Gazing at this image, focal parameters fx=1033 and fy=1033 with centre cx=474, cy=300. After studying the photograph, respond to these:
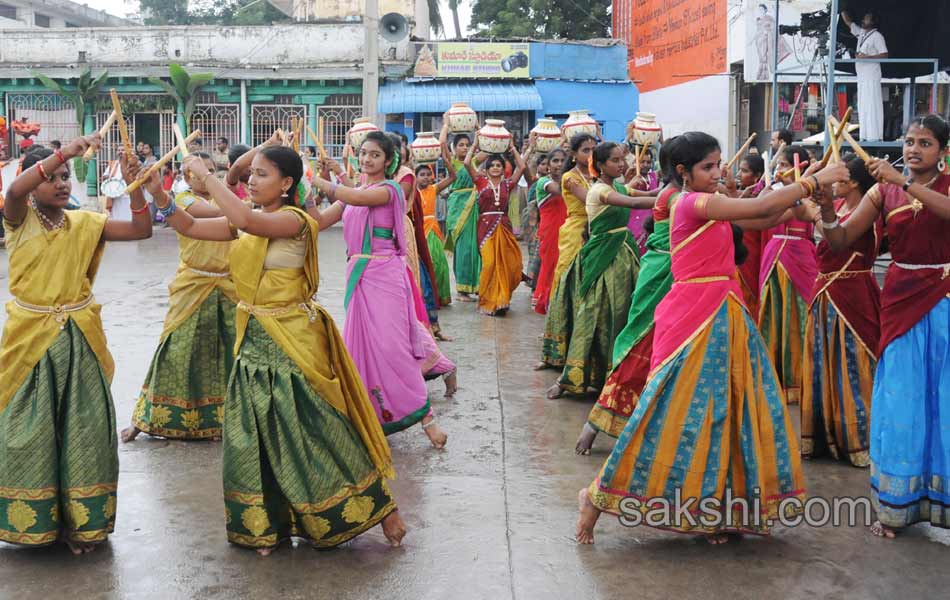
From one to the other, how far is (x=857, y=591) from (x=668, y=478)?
32.0 inches

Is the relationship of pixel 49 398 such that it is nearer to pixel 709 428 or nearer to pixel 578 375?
pixel 709 428

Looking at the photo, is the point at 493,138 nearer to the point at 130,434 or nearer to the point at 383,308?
the point at 383,308

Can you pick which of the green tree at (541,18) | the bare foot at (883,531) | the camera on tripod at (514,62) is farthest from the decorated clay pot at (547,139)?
the green tree at (541,18)

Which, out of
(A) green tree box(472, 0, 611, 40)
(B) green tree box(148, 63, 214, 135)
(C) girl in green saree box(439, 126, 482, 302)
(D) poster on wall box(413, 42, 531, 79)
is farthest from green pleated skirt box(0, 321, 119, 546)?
(A) green tree box(472, 0, 611, 40)

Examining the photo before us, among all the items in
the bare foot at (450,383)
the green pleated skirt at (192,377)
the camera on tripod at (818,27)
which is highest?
the camera on tripod at (818,27)

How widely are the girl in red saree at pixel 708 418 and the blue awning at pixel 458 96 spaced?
62.2ft

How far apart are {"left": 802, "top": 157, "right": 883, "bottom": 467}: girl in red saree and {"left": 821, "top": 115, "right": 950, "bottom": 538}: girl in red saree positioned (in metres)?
0.91

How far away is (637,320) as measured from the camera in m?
5.59

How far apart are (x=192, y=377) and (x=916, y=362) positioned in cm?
390

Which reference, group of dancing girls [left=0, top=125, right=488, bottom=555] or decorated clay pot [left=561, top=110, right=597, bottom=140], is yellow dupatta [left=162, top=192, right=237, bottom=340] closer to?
group of dancing girls [left=0, top=125, right=488, bottom=555]

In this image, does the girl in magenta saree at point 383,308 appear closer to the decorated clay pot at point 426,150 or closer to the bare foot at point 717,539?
the bare foot at point 717,539

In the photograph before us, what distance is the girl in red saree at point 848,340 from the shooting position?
5.56 m

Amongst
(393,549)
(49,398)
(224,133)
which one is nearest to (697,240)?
(393,549)

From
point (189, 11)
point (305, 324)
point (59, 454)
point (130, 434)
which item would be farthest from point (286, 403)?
point (189, 11)
